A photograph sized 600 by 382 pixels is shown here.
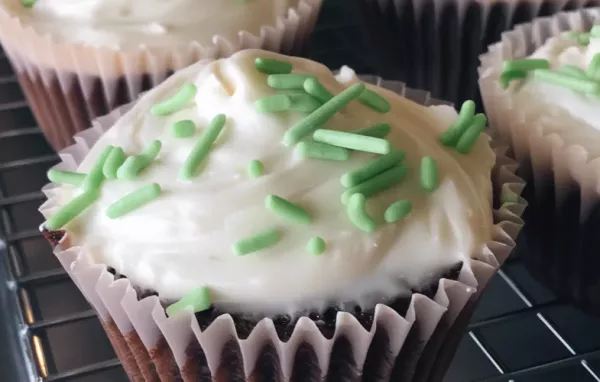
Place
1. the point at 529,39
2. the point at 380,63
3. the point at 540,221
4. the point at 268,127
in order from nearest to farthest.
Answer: the point at 268,127
the point at 540,221
the point at 529,39
the point at 380,63

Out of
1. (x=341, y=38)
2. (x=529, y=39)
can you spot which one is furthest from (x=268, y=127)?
(x=341, y=38)

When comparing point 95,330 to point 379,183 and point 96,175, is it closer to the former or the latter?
point 96,175

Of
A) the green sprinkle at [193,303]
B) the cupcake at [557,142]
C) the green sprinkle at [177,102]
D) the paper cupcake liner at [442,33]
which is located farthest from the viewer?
the paper cupcake liner at [442,33]

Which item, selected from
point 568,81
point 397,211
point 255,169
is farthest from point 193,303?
point 568,81

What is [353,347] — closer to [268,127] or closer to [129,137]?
[268,127]

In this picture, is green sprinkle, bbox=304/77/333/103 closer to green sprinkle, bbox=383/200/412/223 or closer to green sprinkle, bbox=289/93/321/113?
green sprinkle, bbox=289/93/321/113

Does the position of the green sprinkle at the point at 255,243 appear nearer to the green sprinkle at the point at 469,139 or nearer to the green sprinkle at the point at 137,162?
the green sprinkle at the point at 137,162

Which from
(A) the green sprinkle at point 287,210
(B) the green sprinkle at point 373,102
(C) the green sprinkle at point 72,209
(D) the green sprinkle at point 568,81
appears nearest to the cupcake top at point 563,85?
(D) the green sprinkle at point 568,81
